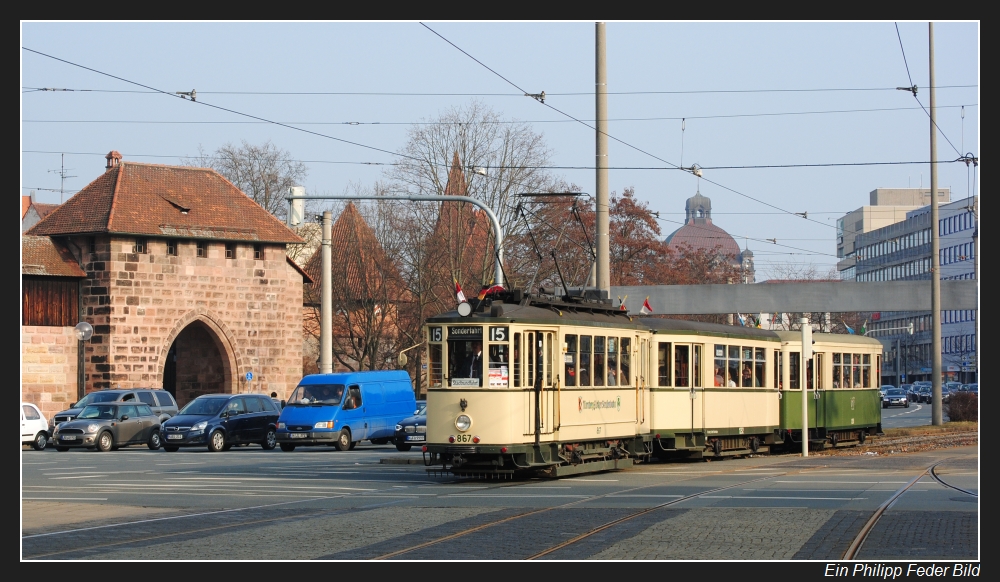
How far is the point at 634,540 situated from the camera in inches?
500

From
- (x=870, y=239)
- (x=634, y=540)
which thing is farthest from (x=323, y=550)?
(x=870, y=239)

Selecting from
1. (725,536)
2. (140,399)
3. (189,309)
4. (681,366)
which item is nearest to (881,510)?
(725,536)

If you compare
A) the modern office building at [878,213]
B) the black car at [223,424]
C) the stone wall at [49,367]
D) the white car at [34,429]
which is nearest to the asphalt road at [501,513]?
the black car at [223,424]

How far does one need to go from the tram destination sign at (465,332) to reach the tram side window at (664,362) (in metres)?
5.41

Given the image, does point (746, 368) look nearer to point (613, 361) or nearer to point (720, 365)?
point (720, 365)

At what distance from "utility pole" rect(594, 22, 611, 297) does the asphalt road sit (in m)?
3.94

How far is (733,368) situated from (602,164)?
5072 mm

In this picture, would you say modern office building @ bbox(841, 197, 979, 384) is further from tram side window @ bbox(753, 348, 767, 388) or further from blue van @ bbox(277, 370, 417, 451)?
tram side window @ bbox(753, 348, 767, 388)

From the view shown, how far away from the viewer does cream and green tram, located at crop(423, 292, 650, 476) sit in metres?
20.2

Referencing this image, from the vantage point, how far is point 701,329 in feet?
85.5

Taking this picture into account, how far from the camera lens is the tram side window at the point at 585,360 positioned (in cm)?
2166

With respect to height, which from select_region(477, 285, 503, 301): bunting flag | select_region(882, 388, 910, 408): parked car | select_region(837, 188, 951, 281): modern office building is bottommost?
select_region(882, 388, 910, 408): parked car

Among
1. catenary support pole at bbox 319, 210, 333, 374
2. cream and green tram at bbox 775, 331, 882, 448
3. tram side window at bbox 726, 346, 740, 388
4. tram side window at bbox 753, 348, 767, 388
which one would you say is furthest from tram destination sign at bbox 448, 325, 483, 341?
catenary support pole at bbox 319, 210, 333, 374

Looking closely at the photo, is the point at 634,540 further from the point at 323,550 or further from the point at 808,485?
the point at 808,485
